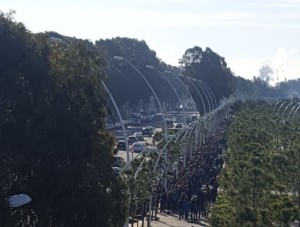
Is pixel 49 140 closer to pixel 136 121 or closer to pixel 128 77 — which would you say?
pixel 128 77

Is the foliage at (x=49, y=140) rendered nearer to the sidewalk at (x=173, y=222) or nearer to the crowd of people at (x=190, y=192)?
the sidewalk at (x=173, y=222)

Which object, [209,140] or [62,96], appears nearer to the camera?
[62,96]

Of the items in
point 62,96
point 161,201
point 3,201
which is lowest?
point 161,201

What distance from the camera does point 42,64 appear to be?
17234 millimetres

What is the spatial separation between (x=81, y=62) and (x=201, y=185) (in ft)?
56.0

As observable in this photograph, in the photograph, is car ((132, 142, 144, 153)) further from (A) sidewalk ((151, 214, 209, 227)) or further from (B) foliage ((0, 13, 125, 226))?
(B) foliage ((0, 13, 125, 226))

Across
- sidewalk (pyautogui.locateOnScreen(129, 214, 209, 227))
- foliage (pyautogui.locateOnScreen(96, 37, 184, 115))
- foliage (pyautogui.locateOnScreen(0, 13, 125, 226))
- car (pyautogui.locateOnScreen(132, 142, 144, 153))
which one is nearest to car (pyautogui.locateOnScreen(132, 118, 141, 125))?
foliage (pyautogui.locateOnScreen(96, 37, 184, 115))

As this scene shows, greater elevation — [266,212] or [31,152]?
[31,152]

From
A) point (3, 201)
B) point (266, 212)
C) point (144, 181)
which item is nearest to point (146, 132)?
point (144, 181)

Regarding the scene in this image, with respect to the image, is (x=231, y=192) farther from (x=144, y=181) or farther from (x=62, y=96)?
(x=62, y=96)

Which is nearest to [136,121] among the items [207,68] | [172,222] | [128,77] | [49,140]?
[128,77]

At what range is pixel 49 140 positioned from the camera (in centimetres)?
1703

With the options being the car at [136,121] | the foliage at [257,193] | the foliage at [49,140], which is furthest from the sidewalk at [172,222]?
the car at [136,121]

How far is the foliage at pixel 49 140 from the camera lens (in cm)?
1647
